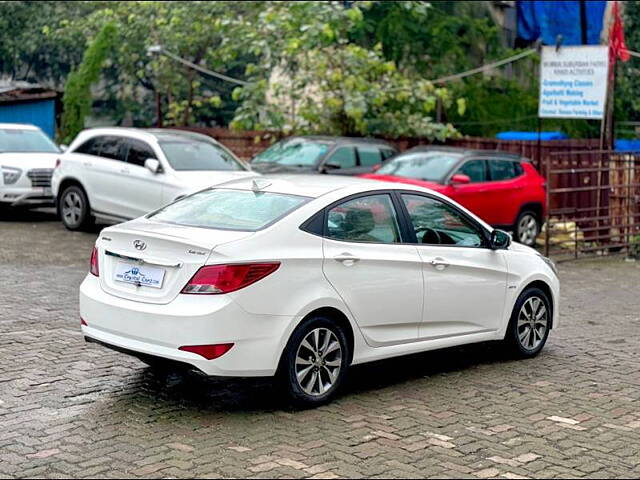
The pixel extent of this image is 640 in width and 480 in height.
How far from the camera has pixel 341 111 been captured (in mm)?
23359

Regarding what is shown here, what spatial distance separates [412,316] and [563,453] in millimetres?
1845

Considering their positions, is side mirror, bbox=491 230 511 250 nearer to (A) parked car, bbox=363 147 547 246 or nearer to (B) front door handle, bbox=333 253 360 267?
(B) front door handle, bbox=333 253 360 267

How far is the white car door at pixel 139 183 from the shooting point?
16.2 metres

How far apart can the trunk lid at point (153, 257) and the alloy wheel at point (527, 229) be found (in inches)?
470

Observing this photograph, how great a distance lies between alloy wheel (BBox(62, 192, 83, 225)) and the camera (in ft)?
57.3

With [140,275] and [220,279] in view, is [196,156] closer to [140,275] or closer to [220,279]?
[140,275]

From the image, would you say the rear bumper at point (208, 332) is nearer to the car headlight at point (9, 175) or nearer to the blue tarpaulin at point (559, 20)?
the car headlight at point (9, 175)

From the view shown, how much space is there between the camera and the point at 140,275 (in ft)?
23.9

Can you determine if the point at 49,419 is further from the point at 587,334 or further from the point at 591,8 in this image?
the point at 591,8

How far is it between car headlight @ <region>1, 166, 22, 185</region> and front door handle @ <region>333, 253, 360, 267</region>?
40.5 feet

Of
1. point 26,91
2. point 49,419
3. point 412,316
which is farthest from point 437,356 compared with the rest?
point 26,91

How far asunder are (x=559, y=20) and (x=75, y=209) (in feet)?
55.2

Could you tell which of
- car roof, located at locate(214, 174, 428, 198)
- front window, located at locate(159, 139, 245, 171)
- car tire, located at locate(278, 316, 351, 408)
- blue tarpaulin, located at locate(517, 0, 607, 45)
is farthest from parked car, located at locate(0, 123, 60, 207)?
blue tarpaulin, located at locate(517, 0, 607, 45)

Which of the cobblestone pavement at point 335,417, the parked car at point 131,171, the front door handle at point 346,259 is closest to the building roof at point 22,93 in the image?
the parked car at point 131,171
